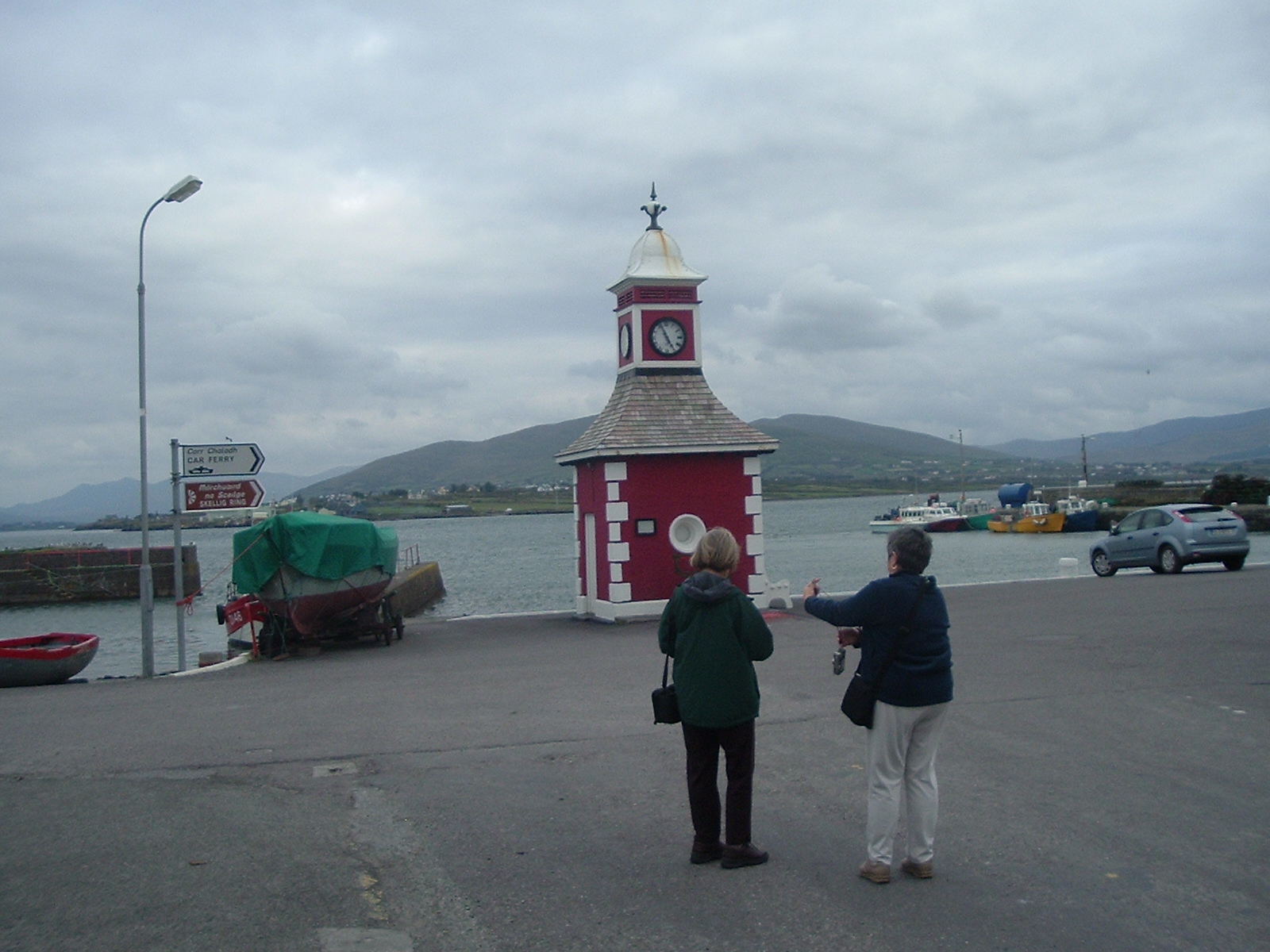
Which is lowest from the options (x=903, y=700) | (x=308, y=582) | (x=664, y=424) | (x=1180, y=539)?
(x=1180, y=539)

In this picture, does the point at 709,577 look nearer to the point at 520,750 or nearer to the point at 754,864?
the point at 754,864

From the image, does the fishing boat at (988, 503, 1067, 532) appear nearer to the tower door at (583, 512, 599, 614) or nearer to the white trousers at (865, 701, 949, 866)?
the tower door at (583, 512, 599, 614)

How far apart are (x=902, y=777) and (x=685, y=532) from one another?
13949 millimetres

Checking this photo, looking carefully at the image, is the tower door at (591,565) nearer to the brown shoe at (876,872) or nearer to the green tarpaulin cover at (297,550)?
the green tarpaulin cover at (297,550)

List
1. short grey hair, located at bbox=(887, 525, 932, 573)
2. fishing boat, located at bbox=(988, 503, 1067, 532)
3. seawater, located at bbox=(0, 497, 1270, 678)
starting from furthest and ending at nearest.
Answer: fishing boat, located at bbox=(988, 503, 1067, 532) < seawater, located at bbox=(0, 497, 1270, 678) < short grey hair, located at bbox=(887, 525, 932, 573)

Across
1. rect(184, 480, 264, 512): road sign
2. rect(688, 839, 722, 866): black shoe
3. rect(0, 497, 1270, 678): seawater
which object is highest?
rect(184, 480, 264, 512): road sign

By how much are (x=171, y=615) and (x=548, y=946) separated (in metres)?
46.8

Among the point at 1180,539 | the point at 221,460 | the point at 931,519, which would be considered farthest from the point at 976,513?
the point at 221,460

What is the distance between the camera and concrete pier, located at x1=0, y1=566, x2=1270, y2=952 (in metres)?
5.13

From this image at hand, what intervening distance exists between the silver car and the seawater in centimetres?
594

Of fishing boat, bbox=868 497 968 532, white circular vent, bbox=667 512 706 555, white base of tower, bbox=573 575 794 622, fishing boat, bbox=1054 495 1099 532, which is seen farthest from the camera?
fishing boat, bbox=868 497 968 532

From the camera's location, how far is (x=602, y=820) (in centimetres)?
687

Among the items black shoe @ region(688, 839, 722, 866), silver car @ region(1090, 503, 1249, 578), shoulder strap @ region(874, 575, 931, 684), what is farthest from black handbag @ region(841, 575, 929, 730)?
silver car @ region(1090, 503, 1249, 578)

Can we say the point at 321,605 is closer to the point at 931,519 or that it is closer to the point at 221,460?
the point at 221,460
